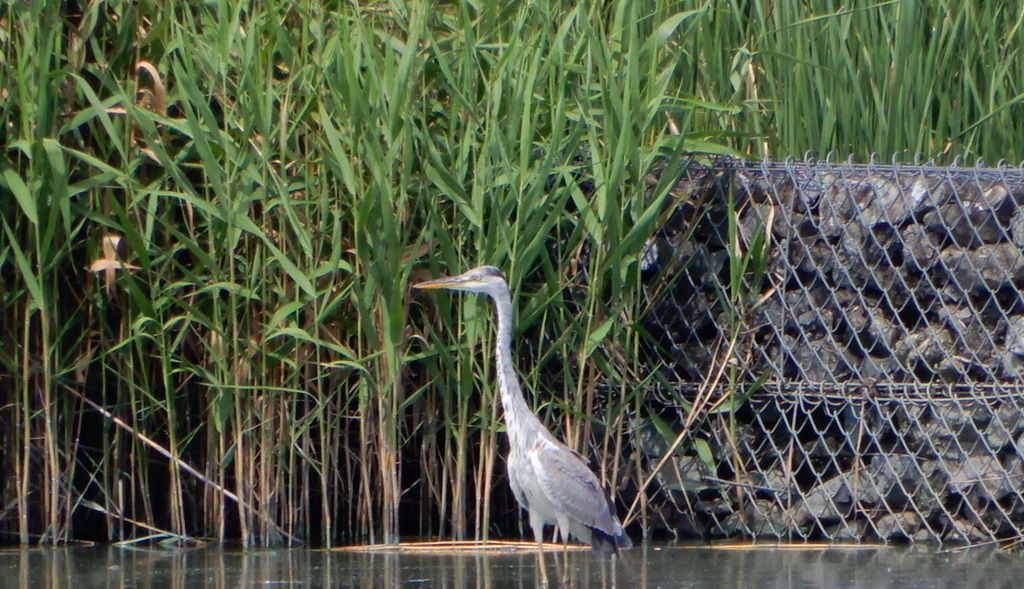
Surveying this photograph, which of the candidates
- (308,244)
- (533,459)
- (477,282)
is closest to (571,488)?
(533,459)

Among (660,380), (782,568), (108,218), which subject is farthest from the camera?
(660,380)

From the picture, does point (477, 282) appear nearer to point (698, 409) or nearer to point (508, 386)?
point (508, 386)

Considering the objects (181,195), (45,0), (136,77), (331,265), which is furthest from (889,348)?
(45,0)

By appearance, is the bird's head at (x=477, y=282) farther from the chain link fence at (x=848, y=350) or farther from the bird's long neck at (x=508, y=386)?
the chain link fence at (x=848, y=350)

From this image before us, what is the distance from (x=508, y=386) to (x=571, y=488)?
44cm

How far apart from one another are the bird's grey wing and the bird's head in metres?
0.62

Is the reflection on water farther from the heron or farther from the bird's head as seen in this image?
the bird's head

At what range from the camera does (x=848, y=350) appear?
5332 mm

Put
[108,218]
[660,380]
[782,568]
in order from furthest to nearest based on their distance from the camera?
[660,380] → [108,218] → [782,568]

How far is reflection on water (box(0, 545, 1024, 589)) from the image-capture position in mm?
4297

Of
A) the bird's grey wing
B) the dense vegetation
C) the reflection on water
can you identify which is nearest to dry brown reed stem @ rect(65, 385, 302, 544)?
the dense vegetation

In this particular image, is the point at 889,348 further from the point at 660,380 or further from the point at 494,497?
the point at 494,497

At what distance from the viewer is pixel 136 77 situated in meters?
5.11

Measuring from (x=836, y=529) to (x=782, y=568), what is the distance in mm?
770
